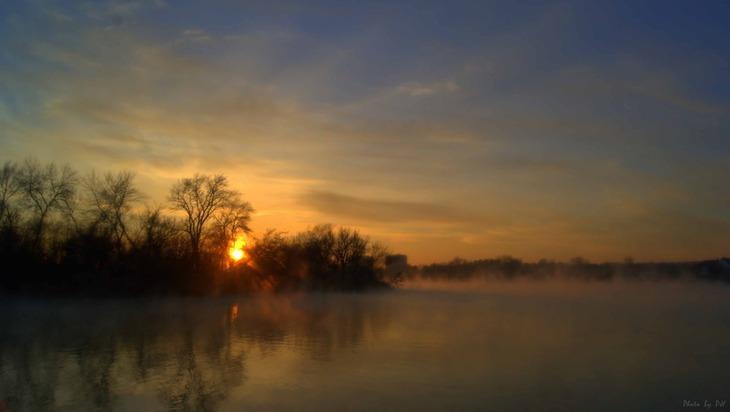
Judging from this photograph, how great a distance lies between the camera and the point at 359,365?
14.8 meters

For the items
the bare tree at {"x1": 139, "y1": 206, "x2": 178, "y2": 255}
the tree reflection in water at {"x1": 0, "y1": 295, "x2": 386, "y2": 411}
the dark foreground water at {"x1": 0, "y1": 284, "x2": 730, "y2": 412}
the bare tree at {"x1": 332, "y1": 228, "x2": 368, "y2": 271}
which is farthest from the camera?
the bare tree at {"x1": 332, "y1": 228, "x2": 368, "y2": 271}

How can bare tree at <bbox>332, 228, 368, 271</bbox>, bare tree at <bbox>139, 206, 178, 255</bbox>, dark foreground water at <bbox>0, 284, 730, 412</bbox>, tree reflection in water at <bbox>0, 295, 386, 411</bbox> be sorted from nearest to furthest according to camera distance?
1. dark foreground water at <bbox>0, 284, 730, 412</bbox>
2. tree reflection in water at <bbox>0, 295, 386, 411</bbox>
3. bare tree at <bbox>139, 206, 178, 255</bbox>
4. bare tree at <bbox>332, 228, 368, 271</bbox>

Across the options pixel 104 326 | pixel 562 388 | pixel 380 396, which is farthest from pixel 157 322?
pixel 562 388

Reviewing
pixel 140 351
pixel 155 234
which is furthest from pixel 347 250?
pixel 140 351

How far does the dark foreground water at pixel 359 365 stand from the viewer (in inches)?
433

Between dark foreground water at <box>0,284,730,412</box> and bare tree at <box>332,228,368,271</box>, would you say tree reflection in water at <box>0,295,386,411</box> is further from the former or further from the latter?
bare tree at <box>332,228,368,271</box>

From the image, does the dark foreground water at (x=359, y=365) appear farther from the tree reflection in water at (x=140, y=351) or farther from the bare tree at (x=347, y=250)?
the bare tree at (x=347, y=250)

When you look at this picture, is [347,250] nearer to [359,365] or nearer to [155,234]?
[155,234]

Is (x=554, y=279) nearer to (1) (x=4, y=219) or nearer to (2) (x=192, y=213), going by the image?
(2) (x=192, y=213)

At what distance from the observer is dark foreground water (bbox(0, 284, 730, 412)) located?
10992mm

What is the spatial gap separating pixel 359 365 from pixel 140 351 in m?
7.08

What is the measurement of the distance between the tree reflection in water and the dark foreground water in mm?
42

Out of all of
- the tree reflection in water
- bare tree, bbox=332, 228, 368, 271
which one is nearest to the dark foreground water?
the tree reflection in water

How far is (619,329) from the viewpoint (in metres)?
24.3
